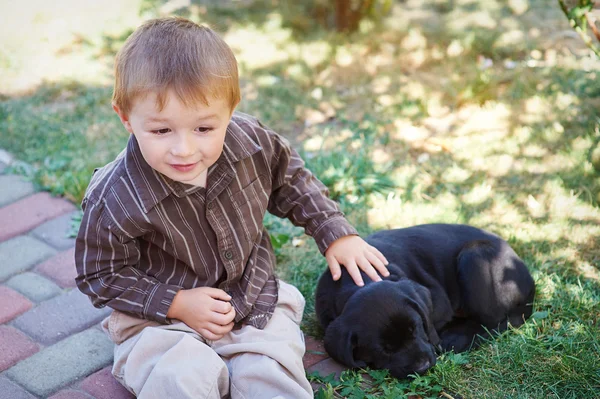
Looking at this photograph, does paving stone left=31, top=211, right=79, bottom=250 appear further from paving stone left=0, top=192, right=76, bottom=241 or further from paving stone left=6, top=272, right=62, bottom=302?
paving stone left=6, top=272, right=62, bottom=302

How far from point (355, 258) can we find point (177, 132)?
1018 mm

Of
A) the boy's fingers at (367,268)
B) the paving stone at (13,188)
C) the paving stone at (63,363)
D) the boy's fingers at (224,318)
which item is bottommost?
the paving stone at (63,363)

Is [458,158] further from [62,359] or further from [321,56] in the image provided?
[62,359]

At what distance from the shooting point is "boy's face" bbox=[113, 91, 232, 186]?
240 centimetres

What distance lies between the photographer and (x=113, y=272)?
2.64 m

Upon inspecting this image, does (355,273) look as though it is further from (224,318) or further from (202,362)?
(202,362)

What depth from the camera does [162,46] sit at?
244 cm

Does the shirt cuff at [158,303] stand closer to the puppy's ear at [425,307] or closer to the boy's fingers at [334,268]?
the boy's fingers at [334,268]

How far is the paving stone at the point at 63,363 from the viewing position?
292cm

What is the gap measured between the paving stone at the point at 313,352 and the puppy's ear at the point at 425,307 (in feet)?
1.60

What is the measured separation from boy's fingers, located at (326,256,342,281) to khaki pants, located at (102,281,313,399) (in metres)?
0.35

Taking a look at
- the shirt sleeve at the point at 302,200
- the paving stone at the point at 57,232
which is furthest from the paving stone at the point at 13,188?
the shirt sleeve at the point at 302,200

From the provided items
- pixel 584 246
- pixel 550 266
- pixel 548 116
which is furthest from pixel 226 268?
pixel 548 116

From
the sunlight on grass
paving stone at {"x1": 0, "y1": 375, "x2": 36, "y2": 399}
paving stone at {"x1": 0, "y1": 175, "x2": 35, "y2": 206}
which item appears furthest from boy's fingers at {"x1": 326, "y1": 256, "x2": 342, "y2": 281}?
the sunlight on grass
